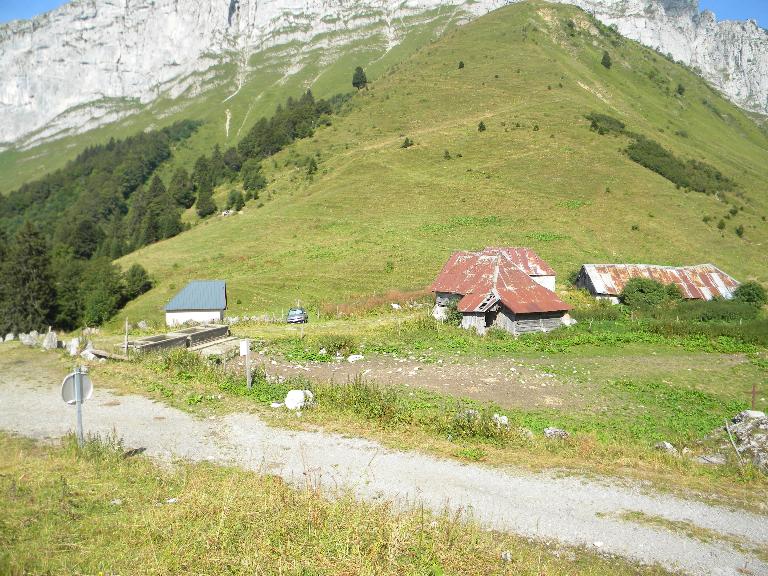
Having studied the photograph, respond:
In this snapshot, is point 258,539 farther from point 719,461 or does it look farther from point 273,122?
point 273,122

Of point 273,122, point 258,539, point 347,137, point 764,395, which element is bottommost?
point 764,395

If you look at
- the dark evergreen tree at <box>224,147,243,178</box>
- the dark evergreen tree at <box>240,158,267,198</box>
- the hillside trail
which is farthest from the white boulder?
the dark evergreen tree at <box>224,147,243,178</box>

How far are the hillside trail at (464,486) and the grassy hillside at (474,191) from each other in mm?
30947

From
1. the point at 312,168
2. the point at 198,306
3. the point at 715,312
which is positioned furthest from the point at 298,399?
the point at 312,168

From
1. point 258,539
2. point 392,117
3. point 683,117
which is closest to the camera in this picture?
point 258,539

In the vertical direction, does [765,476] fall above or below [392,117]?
below

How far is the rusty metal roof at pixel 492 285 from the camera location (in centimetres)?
3350

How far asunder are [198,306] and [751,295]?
44.3 metres

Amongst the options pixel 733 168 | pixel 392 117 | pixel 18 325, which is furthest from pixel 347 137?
pixel 733 168

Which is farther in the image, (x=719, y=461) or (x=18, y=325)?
(x=18, y=325)

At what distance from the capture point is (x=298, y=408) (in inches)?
647

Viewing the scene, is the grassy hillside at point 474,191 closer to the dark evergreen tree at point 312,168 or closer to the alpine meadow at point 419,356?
the alpine meadow at point 419,356

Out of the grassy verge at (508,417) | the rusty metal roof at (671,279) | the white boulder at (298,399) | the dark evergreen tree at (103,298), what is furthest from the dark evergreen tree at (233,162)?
the white boulder at (298,399)

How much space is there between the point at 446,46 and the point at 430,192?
60.8m
